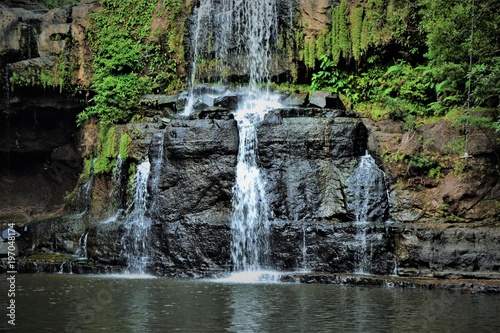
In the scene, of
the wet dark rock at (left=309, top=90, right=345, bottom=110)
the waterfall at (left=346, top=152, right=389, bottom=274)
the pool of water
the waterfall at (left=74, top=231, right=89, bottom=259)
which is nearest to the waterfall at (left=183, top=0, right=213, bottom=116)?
the wet dark rock at (left=309, top=90, right=345, bottom=110)

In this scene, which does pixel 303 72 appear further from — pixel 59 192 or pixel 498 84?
pixel 59 192

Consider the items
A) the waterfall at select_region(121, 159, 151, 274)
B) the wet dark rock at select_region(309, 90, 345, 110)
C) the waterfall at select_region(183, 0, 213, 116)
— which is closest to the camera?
the waterfall at select_region(121, 159, 151, 274)

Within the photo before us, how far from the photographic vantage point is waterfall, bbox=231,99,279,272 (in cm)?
1221

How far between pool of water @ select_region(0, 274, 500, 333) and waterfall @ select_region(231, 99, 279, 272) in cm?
196

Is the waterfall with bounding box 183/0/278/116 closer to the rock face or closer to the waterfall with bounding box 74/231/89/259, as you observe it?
the rock face

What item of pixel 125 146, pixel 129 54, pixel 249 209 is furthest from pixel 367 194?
pixel 129 54

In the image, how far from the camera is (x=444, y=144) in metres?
12.7

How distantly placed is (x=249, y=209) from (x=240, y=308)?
5291 mm

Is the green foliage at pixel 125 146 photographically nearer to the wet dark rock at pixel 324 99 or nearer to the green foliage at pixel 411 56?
the wet dark rock at pixel 324 99

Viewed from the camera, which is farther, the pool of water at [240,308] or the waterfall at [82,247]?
the waterfall at [82,247]

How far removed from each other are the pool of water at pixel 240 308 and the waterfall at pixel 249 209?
196 cm

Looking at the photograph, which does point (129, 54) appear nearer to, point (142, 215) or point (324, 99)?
point (142, 215)

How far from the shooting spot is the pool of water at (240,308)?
20.7 ft

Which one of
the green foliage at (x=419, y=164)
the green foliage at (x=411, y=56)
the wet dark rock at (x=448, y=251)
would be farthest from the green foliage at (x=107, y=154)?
the wet dark rock at (x=448, y=251)
